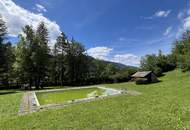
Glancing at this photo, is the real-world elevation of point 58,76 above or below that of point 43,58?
below

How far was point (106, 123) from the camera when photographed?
27.1 ft

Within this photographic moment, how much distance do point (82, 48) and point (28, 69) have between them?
14814mm

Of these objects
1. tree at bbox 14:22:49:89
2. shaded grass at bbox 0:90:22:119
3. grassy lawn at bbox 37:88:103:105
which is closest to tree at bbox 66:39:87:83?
tree at bbox 14:22:49:89

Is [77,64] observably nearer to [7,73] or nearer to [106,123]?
[7,73]

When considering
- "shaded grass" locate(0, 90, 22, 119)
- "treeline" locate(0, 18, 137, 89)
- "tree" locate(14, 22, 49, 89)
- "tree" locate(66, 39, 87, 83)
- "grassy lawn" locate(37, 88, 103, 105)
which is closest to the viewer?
"shaded grass" locate(0, 90, 22, 119)

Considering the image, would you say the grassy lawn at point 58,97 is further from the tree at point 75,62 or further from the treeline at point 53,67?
the tree at point 75,62

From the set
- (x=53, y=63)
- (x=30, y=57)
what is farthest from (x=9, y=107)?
(x=53, y=63)

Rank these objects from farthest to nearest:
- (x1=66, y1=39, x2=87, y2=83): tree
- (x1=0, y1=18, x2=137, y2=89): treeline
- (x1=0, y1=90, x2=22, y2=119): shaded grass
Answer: (x1=66, y1=39, x2=87, y2=83): tree
(x1=0, y1=18, x2=137, y2=89): treeline
(x1=0, y1=90, x2=22, y2=119): shaded grass

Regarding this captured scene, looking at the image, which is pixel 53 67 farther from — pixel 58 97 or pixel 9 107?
pixel 9 107

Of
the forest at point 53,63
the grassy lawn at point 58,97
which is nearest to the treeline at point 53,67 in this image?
the forest at point 53,63

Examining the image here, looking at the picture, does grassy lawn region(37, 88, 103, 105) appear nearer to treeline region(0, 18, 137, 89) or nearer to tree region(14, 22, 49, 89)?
tree region(14, 22, 49, 89)

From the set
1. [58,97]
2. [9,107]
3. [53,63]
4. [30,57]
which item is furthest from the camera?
[53,63]

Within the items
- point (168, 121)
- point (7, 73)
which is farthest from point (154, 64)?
point (168, 121)

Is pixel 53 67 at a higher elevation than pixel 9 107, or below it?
higher
